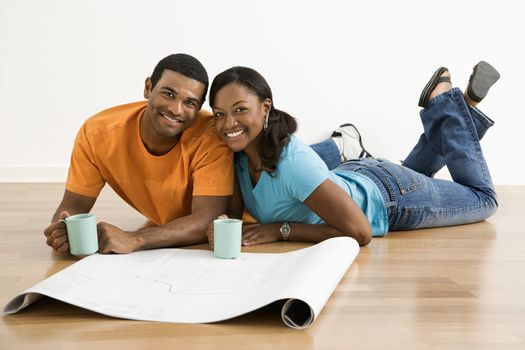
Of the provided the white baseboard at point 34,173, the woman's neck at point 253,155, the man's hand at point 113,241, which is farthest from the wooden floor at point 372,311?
the white baseboard at point 34,173

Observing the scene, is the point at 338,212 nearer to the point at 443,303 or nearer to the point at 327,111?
the point at 443,303

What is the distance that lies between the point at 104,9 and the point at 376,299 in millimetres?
3280

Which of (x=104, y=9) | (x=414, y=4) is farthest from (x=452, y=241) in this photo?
(x=104, y=9)

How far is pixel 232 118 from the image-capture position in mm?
2041

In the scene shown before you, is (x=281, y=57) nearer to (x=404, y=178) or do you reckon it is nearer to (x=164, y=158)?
(x=404, y=178)

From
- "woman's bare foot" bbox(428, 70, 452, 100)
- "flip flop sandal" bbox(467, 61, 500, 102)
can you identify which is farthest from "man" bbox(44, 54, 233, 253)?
"flip flop sandal" bbox(467, 61, 500, 102)

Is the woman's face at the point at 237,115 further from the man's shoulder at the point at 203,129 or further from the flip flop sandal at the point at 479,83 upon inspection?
the flip flop sandal at the point at 479,83

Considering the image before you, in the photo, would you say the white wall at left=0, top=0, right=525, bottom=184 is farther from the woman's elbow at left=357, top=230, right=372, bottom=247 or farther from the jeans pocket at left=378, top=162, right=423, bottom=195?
the woman's elbow at left=357, top=230, right=372, bottom=247

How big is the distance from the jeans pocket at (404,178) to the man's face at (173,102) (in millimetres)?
918

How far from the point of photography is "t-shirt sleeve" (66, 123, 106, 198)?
2.17 metres

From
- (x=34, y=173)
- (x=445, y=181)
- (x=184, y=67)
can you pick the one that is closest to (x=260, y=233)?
(x=184, y=67)

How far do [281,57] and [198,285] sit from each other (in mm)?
3094

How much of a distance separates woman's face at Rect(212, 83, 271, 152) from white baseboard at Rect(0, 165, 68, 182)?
2.51 m

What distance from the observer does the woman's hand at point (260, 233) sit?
221 cm
